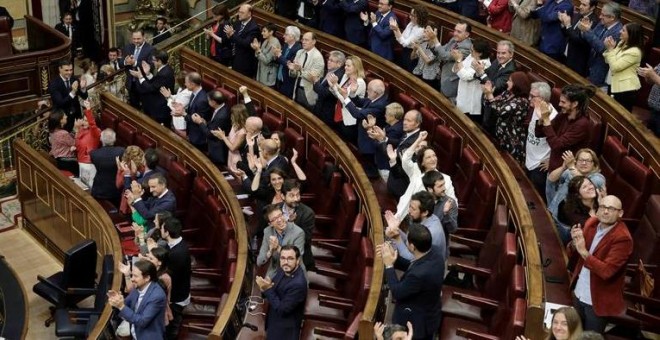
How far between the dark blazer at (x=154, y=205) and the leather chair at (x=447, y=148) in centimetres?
138

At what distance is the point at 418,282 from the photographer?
3.44m

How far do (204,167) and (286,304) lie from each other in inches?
73.4

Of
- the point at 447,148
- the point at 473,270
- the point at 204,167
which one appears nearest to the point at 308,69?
the point at 204,167

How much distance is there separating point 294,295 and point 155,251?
734 mm

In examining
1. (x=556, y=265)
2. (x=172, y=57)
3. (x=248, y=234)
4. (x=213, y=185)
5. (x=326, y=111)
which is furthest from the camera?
(x=172, y=57)

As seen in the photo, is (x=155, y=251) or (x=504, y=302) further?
(x=155, y=251)

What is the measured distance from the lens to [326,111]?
5758 millimetres

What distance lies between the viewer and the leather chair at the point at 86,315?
16.1 ft

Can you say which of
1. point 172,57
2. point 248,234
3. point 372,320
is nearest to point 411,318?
point 372,320

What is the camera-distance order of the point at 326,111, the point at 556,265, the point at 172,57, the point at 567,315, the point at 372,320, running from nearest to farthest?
the point at 567,315
the point at 372,320
the point at 556,265
the point at 326,111
the point at 172,57

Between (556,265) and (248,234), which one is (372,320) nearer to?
(556,265)

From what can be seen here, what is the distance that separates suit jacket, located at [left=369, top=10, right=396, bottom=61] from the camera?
6180 mm

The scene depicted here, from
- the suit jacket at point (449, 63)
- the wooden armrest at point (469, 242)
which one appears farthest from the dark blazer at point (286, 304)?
the suit jacket at point (449, 63)

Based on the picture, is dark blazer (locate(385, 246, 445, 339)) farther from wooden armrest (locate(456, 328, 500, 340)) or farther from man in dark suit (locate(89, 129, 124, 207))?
man in dark suit (locate(89, 129, 124, 207))
